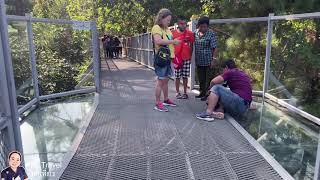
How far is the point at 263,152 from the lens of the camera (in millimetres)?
3994

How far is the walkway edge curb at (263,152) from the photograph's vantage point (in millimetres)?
3457

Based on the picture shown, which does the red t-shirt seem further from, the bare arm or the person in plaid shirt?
the bare arm

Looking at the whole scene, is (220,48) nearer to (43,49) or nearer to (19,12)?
(43,49)

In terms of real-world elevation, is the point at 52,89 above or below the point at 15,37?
below

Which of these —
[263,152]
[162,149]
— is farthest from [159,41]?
[263,152]

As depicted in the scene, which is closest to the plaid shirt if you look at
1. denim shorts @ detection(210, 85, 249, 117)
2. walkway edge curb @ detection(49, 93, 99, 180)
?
denim shorts @ detection(210, 85, 249, 117)

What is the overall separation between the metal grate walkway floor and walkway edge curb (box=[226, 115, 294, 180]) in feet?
0.16

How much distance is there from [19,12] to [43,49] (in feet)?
33.6

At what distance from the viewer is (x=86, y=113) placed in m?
5.78

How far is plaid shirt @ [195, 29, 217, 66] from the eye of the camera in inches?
248

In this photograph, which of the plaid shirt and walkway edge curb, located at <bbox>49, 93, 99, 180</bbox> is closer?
walkway edge curb, located at <bbox>49, 93, 99, 180</bbox>

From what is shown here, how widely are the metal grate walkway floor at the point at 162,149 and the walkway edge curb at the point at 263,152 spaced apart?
0.16 feet

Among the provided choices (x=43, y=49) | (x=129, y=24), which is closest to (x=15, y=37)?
(x=43, y=49)

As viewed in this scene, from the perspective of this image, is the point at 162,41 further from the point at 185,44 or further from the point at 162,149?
the point at 162,149
